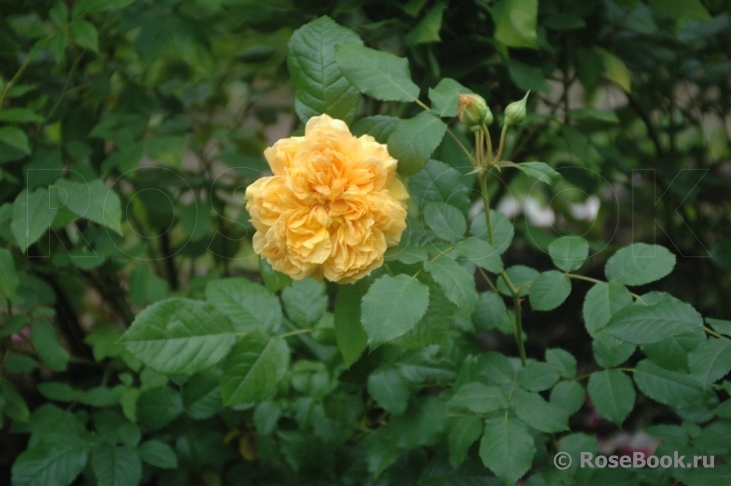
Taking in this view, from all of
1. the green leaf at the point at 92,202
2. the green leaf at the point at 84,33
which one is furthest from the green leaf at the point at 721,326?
the green leaf at the point at 84,33

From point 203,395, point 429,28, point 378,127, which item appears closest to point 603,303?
point 378,127

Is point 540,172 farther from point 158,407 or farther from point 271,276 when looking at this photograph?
point 158,407

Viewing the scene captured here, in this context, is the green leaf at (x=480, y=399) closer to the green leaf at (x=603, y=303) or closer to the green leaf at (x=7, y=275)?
the green leaf at (x=603, y=303)

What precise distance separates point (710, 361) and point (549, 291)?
0.16 m

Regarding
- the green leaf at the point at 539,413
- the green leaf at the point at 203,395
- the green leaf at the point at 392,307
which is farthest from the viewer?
the green leaf at the point at 203,395

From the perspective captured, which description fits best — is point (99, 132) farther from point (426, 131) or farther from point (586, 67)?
point (586, 67)

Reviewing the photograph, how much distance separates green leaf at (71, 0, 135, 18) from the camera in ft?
2.77

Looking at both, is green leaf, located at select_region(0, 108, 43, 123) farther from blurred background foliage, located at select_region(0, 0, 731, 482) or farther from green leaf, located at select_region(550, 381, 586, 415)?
green leaf, located at select_region(550, 381, 586, 415)

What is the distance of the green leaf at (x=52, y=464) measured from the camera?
2.85 ft

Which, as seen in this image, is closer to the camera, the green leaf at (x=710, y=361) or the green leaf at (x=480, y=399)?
the green leaf at (x=710, y=361)

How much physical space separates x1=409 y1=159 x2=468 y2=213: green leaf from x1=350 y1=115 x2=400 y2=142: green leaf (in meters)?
0.06

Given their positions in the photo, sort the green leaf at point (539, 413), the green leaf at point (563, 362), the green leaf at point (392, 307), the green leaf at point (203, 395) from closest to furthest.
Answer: the green leaf at point (392, 307) → the green leaf at point (539, 413) → the green leaf at point (563, 362) → the green leaf at point (203, 395)

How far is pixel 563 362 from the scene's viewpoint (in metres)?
0.83

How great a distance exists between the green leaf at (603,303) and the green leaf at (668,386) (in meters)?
0.11
